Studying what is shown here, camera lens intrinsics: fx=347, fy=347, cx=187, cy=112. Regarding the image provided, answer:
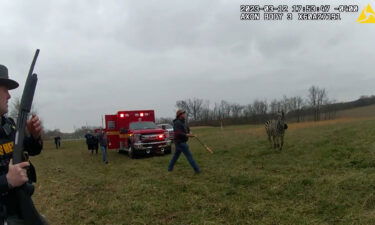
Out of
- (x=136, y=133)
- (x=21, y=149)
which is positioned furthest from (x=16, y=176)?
(x=136, y=133)

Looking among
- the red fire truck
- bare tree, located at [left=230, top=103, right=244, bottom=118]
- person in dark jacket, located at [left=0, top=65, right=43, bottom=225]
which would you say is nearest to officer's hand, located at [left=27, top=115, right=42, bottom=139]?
person in dark jacket, located at [left=0, top=65, right=43, bottom=225]

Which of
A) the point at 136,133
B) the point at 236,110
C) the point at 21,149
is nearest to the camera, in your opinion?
the point at 21,149

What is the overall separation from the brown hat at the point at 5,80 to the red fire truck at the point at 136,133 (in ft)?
48.5

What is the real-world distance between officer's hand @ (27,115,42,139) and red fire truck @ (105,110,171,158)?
14611mm

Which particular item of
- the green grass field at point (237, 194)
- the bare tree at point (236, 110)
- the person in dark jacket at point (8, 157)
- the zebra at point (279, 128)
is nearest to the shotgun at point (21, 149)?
the person in dark jacket at point (8, 157)

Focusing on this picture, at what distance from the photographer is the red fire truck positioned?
56.6 ft

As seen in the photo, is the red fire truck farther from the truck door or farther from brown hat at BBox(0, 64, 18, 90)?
brown hat at BBox(0, 64, 18, 90)

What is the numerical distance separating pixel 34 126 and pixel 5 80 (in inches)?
15.1

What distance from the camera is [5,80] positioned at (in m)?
2.35

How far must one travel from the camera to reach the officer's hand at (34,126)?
8.24 feet

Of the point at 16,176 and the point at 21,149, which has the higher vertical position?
the point at 21,149

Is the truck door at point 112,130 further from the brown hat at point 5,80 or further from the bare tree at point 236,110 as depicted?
the bare tree at point 236,110

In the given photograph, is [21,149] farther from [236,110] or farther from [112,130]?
[236,110]

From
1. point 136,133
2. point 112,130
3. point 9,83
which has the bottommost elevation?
point 136,133
